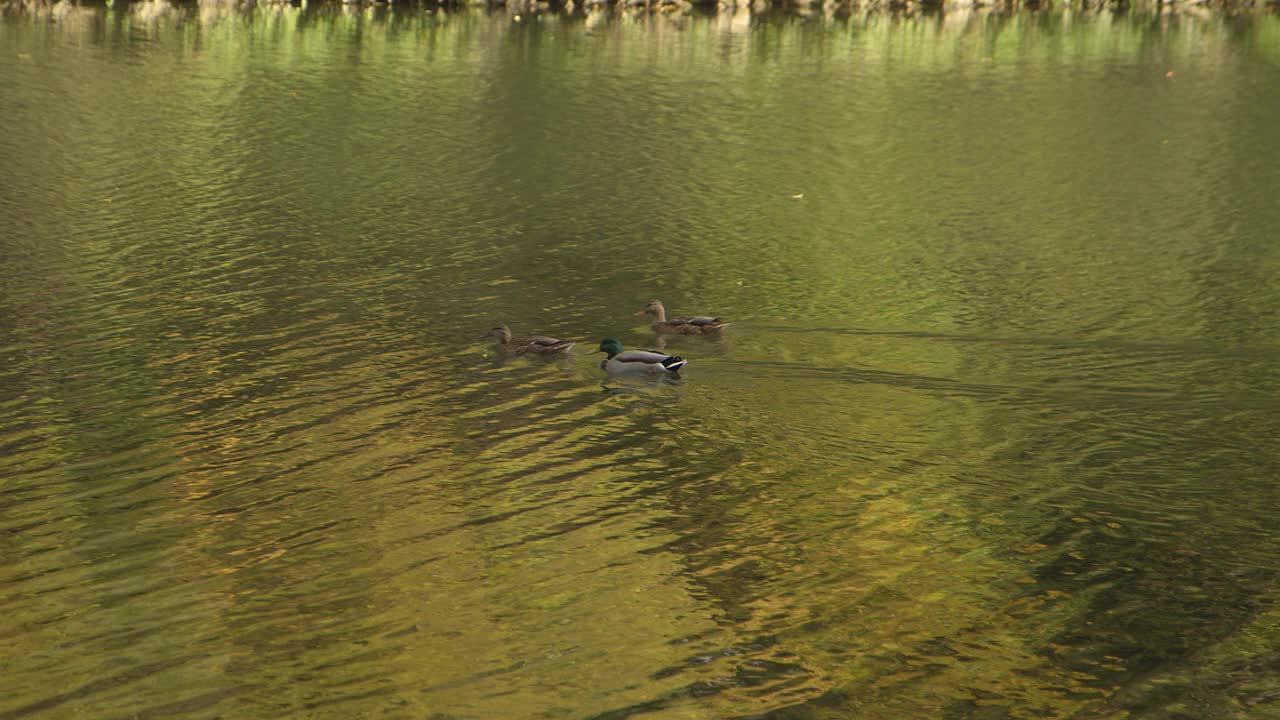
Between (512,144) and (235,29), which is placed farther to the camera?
(235,29)

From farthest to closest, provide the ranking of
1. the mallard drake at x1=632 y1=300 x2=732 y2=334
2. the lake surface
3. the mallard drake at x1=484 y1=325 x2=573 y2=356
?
the mallard drake at x1=632 y1=300 x2=732 y2=334 → the mallard drake at x1=484 y1=325 x2=573 y2=356 → the lake surface

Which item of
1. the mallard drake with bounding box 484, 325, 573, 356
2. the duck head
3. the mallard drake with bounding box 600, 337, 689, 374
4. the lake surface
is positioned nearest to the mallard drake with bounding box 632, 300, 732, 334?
the lake surface

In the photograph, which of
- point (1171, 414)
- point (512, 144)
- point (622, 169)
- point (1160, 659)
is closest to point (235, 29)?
point (512, 144)

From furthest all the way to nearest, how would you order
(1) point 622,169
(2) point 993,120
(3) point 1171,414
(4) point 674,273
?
(2) point 993,120
(1) point 622,169
(4) point 674,273
(3) point 1171,414

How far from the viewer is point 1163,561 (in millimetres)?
13312

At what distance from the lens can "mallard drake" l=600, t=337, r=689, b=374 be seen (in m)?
18.4

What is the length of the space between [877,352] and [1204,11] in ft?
231

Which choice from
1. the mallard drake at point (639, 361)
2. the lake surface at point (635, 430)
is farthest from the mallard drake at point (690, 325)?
the mallard drake at point (639, 361)

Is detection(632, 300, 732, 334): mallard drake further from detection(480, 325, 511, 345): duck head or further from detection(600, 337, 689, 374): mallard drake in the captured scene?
detection(480, 325, 511, 345): duck head

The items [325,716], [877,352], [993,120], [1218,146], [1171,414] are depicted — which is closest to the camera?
[325,716]

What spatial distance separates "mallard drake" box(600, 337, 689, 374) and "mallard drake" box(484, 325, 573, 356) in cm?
67

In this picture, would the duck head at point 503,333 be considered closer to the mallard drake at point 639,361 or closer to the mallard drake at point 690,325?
the mallard drake at point 639,361

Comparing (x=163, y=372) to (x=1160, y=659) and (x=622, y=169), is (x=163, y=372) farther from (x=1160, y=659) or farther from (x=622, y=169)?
(x=622, y=169)

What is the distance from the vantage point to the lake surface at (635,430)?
1143cm
